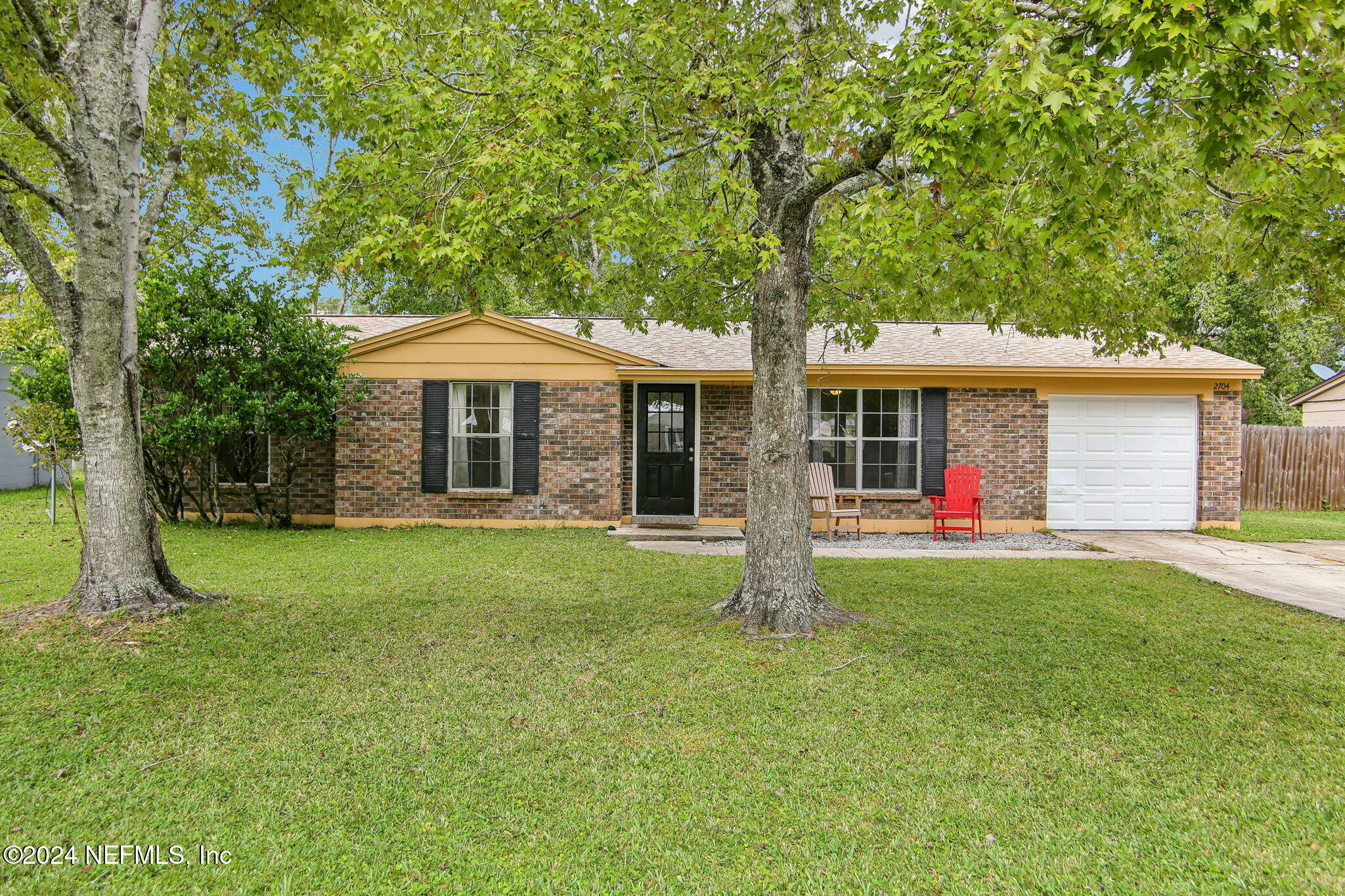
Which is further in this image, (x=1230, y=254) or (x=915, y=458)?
(x=915, y=458)

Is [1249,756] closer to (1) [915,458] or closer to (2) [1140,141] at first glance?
(2) [1140,141]

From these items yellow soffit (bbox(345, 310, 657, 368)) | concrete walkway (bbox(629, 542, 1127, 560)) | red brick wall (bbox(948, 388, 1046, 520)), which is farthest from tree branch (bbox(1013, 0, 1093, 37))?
red brick wall (bbox(948, 388, 1046, 520))

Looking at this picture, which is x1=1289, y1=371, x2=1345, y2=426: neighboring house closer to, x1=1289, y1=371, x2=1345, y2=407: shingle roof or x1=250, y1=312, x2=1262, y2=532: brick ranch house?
x1=1289, y1=371, x2=1345, y2=407: shingle roof

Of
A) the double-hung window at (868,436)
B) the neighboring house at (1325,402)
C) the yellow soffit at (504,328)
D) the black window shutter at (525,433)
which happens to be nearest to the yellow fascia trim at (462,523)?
the black window shutter at (525,433)

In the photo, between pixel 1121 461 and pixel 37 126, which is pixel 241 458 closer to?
pixel 37 126

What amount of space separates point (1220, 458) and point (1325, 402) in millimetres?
10934

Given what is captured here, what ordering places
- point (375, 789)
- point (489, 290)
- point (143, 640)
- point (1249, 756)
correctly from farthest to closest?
Answer: point (489, 290) < point (143, 640) < point (1249, 756) < point (375, 789)

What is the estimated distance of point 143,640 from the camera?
4.86 meters

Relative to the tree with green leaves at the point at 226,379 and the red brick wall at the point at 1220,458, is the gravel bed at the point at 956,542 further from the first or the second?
the tree with green leaves at the point at 226,379

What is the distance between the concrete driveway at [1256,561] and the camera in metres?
7.00

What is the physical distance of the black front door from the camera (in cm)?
1143

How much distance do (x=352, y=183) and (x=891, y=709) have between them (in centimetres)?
493

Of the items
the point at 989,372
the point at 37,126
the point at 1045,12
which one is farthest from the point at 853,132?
the point at 989,372

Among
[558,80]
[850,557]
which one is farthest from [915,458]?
[558,80]
